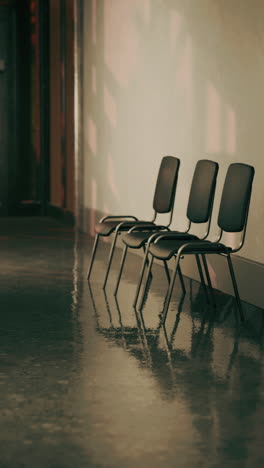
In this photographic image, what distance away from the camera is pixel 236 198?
507 centimetres

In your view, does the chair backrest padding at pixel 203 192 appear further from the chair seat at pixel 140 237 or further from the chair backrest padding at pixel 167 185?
the chair backrest padding at pixel 167 185

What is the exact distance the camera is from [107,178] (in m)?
9.00

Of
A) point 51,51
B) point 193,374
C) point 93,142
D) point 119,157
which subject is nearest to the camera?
point 193,374

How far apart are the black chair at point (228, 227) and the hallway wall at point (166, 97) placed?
0.40 metres

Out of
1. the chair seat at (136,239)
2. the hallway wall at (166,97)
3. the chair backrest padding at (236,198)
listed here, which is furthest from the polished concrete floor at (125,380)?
the hallway wall at (166,97)

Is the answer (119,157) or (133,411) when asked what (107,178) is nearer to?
(119,157)

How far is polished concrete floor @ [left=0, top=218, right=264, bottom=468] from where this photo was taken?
2879 millimetres

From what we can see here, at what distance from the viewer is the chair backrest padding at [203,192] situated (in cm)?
547

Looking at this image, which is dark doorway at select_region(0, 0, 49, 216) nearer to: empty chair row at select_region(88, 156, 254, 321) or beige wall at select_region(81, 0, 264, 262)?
beige wall at select_region(81, 0, 264, 262)

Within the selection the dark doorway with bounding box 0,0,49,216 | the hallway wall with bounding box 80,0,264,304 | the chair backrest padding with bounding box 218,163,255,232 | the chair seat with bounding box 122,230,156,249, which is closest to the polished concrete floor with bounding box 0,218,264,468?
the chair seat with bounding box 122,230,156,249

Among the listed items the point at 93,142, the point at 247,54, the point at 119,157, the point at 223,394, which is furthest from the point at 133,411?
the point at 93,142

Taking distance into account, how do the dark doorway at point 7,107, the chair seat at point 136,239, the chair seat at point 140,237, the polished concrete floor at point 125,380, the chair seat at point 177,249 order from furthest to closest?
the dark doorway at point 7,107 → the chair seat at point 136,239 → the chair seat at point 140,237 → the chair seat at point 177,249 → the polished concrete floor at point 125,380

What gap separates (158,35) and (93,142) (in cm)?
240

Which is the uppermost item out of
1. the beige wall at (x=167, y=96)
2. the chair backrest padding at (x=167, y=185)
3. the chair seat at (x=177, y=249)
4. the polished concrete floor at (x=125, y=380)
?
the beige wall at (x=167, y=96)
